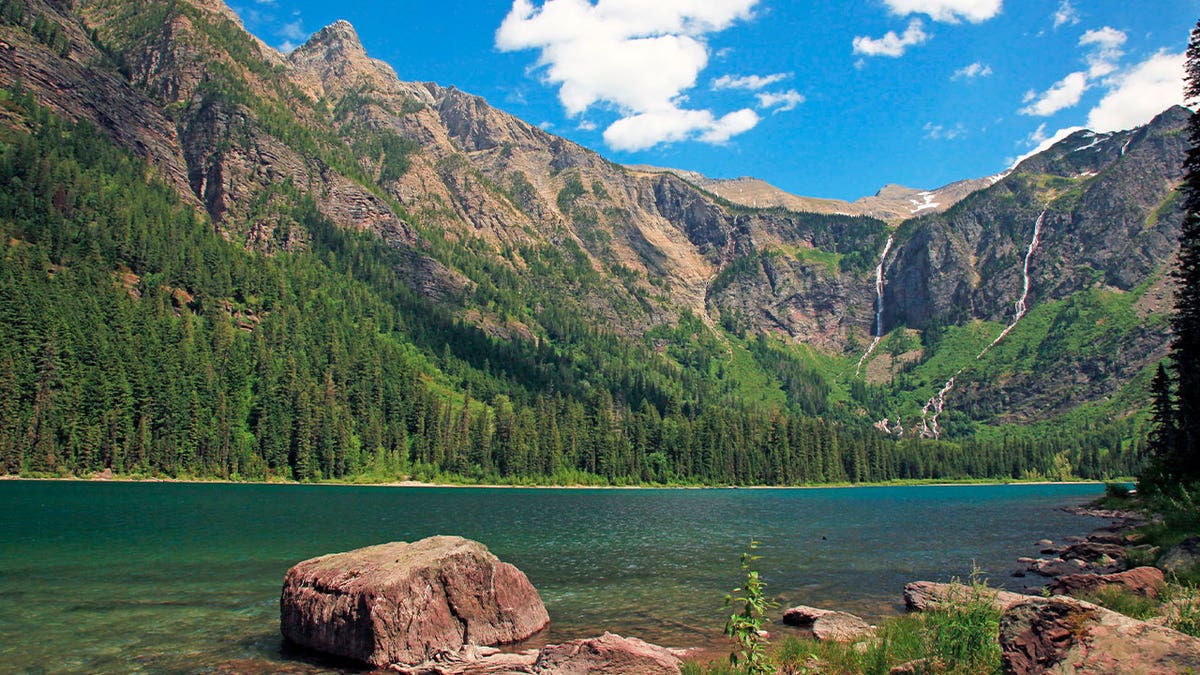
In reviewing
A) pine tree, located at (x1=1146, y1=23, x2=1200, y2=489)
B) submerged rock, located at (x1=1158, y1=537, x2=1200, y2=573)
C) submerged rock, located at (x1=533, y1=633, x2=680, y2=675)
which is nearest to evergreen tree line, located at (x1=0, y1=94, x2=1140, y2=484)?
pine tree, located at (x1=1146, y1=23, x2=1200, y2=489)

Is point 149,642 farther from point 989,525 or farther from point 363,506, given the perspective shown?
point 989,525

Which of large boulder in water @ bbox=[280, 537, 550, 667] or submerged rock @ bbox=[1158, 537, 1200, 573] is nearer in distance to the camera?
large boulder in water @ bbox=[280, 537, 550, 667]

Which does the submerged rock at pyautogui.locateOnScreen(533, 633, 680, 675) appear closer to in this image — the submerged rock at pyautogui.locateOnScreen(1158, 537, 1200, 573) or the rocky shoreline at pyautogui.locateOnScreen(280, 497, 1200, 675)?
the rocky shoreline at pyautogui.locateOnScreen(280, 497, 1200, 675)

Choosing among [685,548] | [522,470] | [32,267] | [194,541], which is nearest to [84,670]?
[194,541]

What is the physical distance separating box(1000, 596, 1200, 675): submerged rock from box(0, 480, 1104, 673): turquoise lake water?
14.9 meters

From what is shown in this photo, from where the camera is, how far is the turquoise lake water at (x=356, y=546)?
25312mm

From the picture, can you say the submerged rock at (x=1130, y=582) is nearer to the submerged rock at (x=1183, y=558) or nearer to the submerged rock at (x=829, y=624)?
the submerged rock at (x=1183, y=558)

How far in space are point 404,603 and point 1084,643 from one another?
62.9 ft

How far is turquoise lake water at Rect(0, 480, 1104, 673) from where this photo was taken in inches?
997

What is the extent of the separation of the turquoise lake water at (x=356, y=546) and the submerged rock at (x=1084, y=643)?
14939 mm

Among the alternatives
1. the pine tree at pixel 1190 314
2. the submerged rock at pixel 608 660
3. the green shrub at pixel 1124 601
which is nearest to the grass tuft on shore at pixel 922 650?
the submerged rock at pixel 608 660

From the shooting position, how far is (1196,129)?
4319 centimetres

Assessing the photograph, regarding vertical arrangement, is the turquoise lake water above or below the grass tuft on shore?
below

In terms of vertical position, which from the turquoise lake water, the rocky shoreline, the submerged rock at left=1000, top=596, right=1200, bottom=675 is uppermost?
the submerged rock at left=1000, top=596, right=1200, bottom=675
